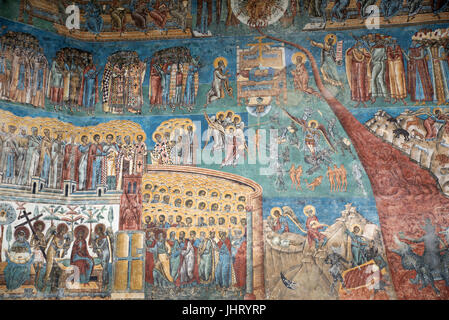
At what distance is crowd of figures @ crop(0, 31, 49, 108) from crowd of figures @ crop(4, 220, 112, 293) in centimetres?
273

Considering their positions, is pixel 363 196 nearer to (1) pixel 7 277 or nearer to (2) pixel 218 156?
(2) pixel 218 156

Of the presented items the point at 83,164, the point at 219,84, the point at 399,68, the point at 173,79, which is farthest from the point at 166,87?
the point at 399,68

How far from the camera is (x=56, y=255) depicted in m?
10.4

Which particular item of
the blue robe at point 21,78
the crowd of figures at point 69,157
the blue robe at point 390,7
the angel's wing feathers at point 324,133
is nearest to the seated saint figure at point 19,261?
the crowd of figures at point 69,157

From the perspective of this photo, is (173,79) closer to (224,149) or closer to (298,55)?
(224,149)

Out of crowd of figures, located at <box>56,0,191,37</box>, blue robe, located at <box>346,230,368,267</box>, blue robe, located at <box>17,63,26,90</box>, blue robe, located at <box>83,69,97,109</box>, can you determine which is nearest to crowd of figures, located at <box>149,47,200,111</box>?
crowd of figures, located at <box>56,0,191,37</box>

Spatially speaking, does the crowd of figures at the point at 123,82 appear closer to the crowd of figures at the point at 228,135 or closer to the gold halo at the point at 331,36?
the crowd of figures at the point at 228,135

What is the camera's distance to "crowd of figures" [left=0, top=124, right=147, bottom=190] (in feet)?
34.3

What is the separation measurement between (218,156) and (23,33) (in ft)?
16.4

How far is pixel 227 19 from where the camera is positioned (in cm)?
1148

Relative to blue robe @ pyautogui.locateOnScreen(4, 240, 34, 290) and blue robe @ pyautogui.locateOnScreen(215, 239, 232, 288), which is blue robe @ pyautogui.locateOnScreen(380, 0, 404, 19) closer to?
blue robe @ pyautogui.locateOnScreen(215, 239, 232, 288)

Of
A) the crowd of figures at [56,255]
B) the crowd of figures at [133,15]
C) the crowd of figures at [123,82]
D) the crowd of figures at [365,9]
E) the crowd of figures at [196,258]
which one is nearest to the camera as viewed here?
the crowd of figures at [56,255]

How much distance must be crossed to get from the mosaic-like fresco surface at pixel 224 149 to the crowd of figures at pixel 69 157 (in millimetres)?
31

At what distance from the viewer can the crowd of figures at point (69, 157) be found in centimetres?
1047
